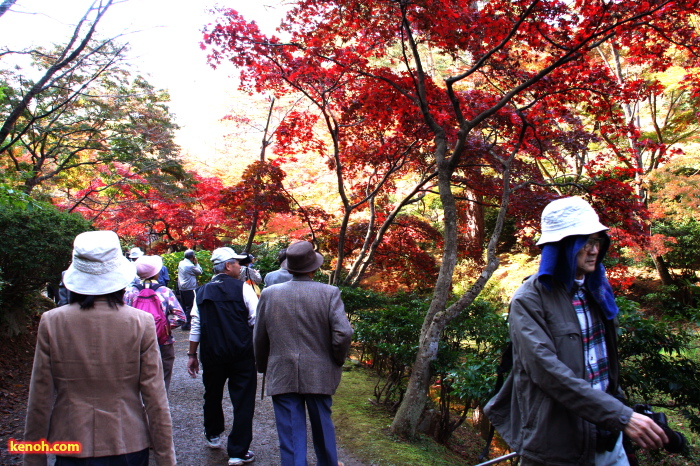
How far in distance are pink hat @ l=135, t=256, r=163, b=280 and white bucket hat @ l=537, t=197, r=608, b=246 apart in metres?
3.27

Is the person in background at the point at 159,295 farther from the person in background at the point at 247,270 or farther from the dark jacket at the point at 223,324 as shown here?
the person in background at the point at 247,270

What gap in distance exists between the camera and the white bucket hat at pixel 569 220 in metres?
1.94

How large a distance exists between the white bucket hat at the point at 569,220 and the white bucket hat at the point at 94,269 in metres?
1.89

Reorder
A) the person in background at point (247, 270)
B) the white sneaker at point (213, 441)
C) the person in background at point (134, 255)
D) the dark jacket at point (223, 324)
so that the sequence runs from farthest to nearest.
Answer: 1. the person in background at point (134, 255)
2. the person in background at point (247, 270)
3. the white sneaker at point (213, 441)
4. the dark jacket at point (223, 324)

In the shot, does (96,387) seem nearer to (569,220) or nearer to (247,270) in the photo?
(569,220)

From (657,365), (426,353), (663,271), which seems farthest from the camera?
(663,271)

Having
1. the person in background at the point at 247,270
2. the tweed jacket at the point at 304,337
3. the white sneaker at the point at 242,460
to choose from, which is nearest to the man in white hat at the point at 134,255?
the person in background at the point at 247,270

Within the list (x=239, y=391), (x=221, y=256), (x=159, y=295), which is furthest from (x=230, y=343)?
A: (x=159, y=295)

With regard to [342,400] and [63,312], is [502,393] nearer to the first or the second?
[63,312]

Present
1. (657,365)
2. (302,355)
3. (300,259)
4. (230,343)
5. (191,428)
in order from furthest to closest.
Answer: (191,428), (230,343), (657,365), (300,259), (302,355)

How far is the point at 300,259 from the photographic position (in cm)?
326

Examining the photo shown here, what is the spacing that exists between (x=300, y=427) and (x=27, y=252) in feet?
18.1

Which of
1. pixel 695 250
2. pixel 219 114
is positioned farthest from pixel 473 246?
pixel 219 114

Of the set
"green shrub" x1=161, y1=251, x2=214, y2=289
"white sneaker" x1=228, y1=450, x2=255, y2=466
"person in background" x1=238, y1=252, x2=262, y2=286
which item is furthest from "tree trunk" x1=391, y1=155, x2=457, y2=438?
"green shrub" x1=161, y1=251, x2=214, y2=289
